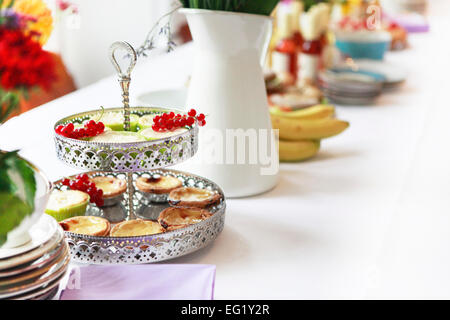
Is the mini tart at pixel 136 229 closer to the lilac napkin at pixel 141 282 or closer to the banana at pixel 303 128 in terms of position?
the lilac napkin at pixel 141 282

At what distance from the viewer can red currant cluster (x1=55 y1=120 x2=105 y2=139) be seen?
0.57 meters

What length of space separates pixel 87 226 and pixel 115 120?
0.43 feet

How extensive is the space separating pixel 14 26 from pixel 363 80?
102 centimetres

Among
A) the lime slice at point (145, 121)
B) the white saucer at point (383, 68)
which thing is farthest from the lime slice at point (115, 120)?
the white saucer at point (383, 68)

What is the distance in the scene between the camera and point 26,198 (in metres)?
0.42

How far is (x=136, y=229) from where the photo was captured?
1.83 feet

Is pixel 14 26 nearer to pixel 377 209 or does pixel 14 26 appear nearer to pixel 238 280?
pixel 238 280

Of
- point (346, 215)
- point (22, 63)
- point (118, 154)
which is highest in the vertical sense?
point (22, 63)

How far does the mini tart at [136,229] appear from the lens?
1.81 feet

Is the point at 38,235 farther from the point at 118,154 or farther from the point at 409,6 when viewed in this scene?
the point at 409,6

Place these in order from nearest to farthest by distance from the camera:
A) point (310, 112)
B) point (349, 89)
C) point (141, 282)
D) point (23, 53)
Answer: point (23, 53) < point (141, 282) < point (310, 112) < point (349, 89)

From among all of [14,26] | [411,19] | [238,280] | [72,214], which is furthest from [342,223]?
[411,19]

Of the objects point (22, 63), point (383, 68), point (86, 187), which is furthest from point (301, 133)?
point (383, 68)
